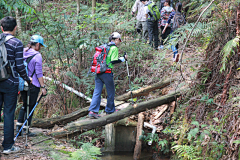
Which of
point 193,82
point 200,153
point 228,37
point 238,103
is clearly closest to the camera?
point 238,103

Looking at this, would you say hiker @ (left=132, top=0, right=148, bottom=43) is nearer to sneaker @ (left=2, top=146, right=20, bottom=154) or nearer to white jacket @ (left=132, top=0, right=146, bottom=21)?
white jacket @ (left=132, top=0, right=146, bottom=21)

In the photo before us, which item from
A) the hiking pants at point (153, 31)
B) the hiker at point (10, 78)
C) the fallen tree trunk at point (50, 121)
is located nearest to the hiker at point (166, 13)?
the hiking pants at point (153, 31)

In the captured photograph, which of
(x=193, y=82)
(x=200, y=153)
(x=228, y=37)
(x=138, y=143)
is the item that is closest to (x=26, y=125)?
(x=138, y=143)

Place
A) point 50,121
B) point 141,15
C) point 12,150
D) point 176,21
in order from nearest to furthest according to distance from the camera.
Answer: point 12,150 → point 50,121 → point 176,21 → point 141,15

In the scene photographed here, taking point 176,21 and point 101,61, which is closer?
point 101,61

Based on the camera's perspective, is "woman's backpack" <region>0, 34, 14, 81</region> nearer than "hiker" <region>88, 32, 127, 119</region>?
Yes

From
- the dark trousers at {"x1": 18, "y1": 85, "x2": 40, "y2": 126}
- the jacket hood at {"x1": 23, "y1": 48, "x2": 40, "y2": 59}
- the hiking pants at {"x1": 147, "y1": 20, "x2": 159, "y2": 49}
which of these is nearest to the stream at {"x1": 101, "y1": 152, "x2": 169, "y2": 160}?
the dark trousers at {"x1": 18, "y1": 85, "x2": 40, "y2": 126}

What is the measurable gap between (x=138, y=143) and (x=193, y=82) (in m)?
2.55

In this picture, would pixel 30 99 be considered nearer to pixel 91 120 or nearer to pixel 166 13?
pixel 91 120

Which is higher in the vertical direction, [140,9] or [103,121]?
[140,9]

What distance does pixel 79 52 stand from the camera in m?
9.52

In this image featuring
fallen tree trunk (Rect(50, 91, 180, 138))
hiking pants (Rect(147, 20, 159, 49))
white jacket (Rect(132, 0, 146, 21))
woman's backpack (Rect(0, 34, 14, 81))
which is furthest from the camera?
white jacket (Rect(132, 0, 146, 21))

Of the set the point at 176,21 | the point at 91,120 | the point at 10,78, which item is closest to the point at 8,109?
the point at 10,78

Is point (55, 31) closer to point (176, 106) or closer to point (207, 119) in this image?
point (176, 106)
